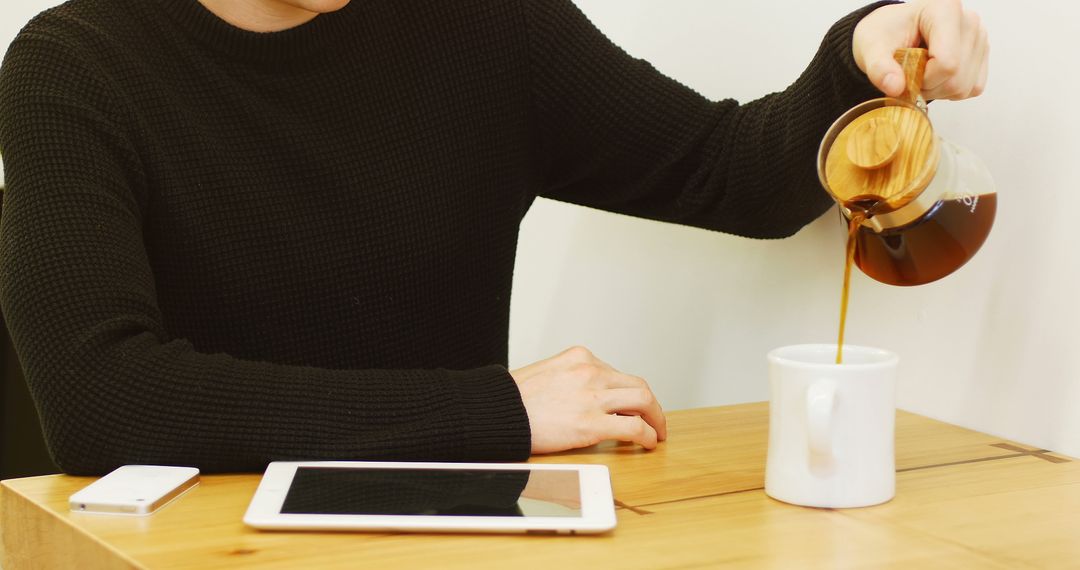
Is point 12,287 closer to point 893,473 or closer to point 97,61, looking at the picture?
point 97,61

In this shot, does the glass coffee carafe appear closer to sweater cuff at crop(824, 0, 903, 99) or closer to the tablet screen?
sweater cuff at crop(824, 0, 903, 99)

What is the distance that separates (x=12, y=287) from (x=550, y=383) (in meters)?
0.46

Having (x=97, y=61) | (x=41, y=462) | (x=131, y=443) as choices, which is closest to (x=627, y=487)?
(x=131, y=443)

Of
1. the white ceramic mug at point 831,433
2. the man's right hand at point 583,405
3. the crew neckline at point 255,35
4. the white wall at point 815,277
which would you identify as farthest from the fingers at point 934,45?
the crew neckline at point 255,35

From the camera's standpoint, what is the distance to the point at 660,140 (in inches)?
49.4

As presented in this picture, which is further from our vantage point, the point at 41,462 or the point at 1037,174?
the point at 41,462

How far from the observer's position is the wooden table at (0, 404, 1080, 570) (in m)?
0.68

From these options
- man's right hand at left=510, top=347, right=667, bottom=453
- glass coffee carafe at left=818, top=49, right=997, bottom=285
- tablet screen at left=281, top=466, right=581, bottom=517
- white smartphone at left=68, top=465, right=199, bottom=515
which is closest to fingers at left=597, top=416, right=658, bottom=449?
man's right hand at left=510, top=347, right=667, bottom=453

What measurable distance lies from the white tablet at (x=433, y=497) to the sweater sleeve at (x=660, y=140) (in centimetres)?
44

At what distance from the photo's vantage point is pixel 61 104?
1006 millimetres

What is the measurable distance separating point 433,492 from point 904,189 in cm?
40

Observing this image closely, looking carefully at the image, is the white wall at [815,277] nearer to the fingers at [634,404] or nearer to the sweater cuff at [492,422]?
the fingers at [634,404]

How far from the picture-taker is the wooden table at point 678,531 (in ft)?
2.22

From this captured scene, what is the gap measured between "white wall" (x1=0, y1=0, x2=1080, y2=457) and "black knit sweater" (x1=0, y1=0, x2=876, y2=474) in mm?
138
